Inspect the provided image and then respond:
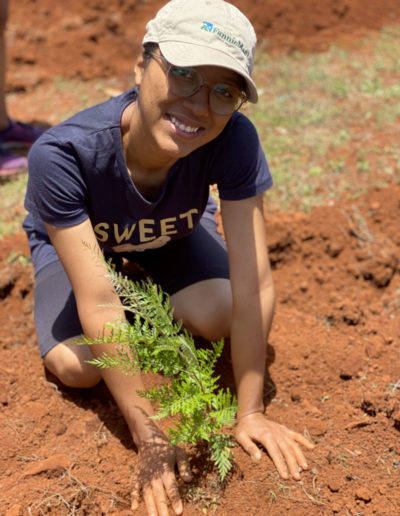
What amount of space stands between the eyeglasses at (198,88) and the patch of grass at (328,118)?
5.65 feet

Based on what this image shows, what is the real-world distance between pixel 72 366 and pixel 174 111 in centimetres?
113

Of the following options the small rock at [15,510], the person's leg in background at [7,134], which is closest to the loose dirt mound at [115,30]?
the person's leg in background at [7,134]

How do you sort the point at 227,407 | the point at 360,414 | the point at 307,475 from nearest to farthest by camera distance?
1. the point at 227,407
2. the point at 307,475
3. the point at 360,414

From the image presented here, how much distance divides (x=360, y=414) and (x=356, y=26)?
4.63 metres

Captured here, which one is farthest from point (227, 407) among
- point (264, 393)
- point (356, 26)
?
point (356, 26)

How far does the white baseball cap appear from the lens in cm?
172

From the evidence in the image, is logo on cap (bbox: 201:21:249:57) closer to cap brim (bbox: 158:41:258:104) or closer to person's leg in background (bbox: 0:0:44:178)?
cap brim (bbox: 158:41:258:104)

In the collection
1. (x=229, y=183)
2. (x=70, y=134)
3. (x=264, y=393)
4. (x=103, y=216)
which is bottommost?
(x=264, y=393)

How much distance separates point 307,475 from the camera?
2.10m

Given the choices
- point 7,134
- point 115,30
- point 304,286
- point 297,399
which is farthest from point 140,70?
point 115,30

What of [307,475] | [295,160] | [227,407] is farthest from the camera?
[295,160]

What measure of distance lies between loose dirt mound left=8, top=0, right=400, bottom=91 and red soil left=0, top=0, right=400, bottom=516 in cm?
284

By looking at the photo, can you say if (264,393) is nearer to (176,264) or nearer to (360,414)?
(360,414)

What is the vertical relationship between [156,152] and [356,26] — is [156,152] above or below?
above
